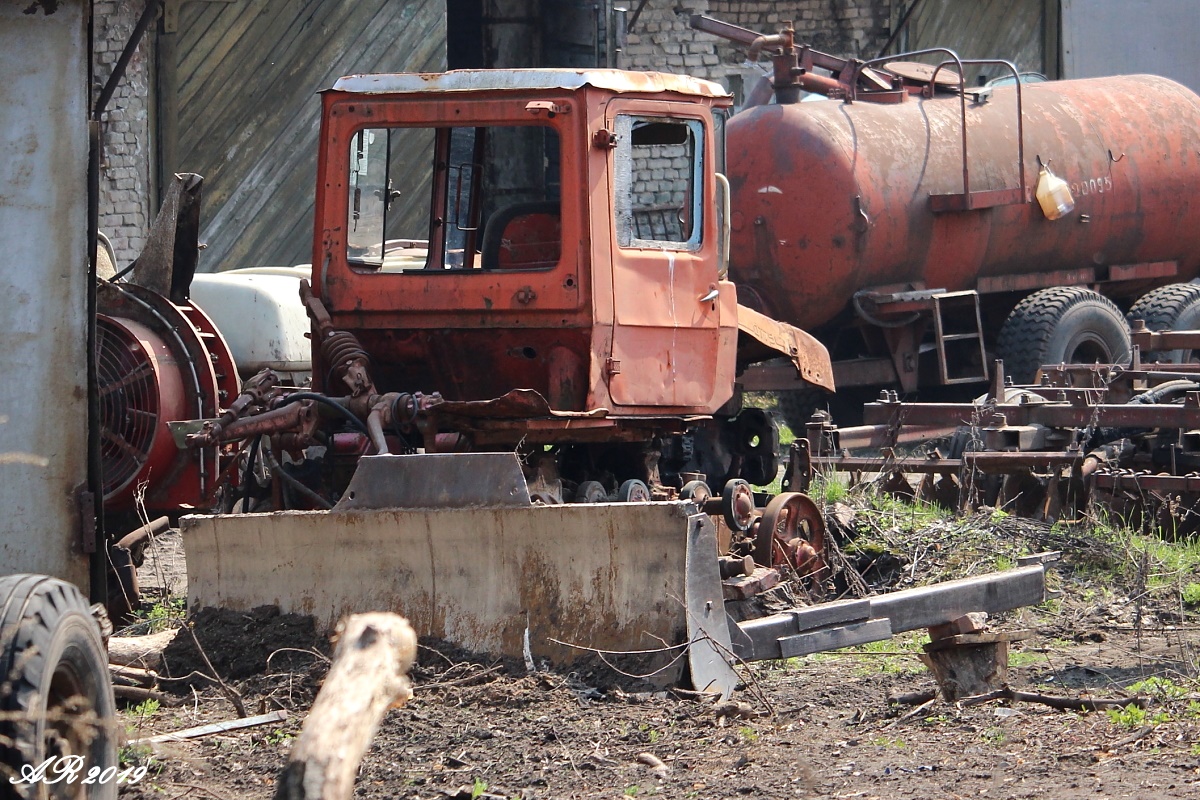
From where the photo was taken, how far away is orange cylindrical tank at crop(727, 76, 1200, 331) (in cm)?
1172

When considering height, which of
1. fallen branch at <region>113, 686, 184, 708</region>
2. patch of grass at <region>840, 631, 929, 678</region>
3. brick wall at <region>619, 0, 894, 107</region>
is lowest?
patch of grass at <region>840, 631, 929, 678</region>

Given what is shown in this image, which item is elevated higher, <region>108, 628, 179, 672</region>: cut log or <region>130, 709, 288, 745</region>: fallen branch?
<region>108, 628, 179, 672</region>: cut log

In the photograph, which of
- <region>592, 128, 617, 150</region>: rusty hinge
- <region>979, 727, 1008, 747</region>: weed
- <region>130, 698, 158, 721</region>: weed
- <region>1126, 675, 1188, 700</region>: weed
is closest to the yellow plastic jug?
<region>592, 128, 617, 150</region>: rusty hinge

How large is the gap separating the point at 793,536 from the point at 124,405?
295cm

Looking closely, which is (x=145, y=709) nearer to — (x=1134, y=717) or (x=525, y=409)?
(x=525, y=409)

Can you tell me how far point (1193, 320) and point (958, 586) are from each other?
8668mm

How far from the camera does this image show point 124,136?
517 inches

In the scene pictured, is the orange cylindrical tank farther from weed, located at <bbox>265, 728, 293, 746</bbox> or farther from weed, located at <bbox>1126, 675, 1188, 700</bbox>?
weed, located at <bbox>265, 728, 293, 746</bbox>

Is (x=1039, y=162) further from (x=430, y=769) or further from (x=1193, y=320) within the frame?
(x=430, y=769)

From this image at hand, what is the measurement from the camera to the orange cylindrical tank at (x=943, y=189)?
11.7 meters

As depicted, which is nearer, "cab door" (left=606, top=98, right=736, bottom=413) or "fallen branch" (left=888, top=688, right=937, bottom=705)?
"fallen branch" (left=888, top=688, right=937, bottom=705)

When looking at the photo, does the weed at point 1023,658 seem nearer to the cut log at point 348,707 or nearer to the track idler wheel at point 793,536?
the track idler wheel at point 793,536

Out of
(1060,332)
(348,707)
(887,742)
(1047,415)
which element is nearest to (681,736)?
(887,742)

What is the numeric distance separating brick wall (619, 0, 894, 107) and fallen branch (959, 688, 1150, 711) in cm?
1073
